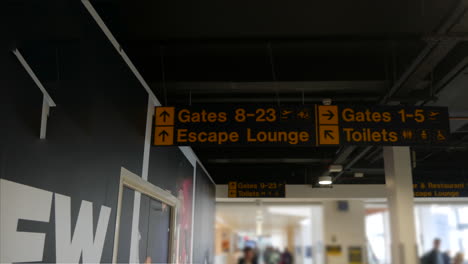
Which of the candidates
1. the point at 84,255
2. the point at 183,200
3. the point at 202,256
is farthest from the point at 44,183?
the point at 202,256

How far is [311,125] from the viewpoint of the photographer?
389 centimetres

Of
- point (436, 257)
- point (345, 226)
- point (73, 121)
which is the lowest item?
point (436, 257)

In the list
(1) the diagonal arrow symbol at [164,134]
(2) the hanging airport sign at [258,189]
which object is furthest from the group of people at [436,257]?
(1) the diagonal arrow symbol at [164,134]

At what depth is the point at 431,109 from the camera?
3.89m

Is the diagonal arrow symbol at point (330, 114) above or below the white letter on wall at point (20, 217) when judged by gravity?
above

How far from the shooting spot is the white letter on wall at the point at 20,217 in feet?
6.76

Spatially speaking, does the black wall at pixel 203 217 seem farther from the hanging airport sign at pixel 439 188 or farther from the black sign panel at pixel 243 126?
the hanging airport sign at pixel 439 188

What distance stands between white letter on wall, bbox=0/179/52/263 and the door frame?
1.14 m

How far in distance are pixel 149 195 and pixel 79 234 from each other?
1731mm

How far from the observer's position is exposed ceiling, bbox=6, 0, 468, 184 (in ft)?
10.5

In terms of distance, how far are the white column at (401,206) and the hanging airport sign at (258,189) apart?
3495mm

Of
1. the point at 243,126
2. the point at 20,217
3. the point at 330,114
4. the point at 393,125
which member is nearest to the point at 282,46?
the point at 330,114

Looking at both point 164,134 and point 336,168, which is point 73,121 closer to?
point 164,134

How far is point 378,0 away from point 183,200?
13.6 ft
